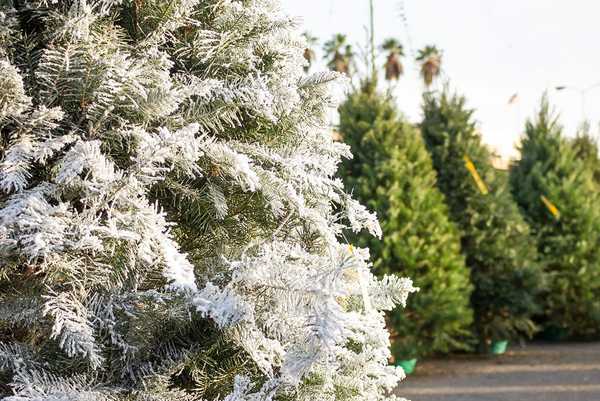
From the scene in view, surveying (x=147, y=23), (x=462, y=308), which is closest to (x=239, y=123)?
(x=147, y=23)

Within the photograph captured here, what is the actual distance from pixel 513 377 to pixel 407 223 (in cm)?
249

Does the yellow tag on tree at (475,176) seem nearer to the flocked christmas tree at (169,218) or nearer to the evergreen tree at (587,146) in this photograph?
the evergreen tree at (587,146)

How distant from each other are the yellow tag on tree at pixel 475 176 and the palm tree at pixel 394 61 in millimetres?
28314

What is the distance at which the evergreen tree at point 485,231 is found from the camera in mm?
9336

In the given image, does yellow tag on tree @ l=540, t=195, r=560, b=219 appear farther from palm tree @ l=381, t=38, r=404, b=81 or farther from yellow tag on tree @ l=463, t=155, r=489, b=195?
palm tree @ l=381, t=38, r=404, b=81

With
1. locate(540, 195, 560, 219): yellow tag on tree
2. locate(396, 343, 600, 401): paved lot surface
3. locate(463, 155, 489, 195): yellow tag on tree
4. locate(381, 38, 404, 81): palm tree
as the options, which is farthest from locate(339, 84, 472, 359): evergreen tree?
locate(381, 38, 404, 81): palm tree

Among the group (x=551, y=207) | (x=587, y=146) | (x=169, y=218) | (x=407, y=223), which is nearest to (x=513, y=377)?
(x=407, y=223)

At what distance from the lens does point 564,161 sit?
11.4 metres

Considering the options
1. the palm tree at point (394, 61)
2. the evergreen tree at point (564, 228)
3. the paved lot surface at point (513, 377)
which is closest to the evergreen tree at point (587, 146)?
the evergreen tree at point (564, 228)

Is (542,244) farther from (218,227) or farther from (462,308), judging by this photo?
(218,227)

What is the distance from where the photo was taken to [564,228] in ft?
35.7

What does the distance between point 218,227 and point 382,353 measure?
0.61 metres

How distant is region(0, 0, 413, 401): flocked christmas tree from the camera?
1.61 meters

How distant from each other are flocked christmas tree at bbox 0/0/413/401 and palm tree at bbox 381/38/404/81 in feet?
118
